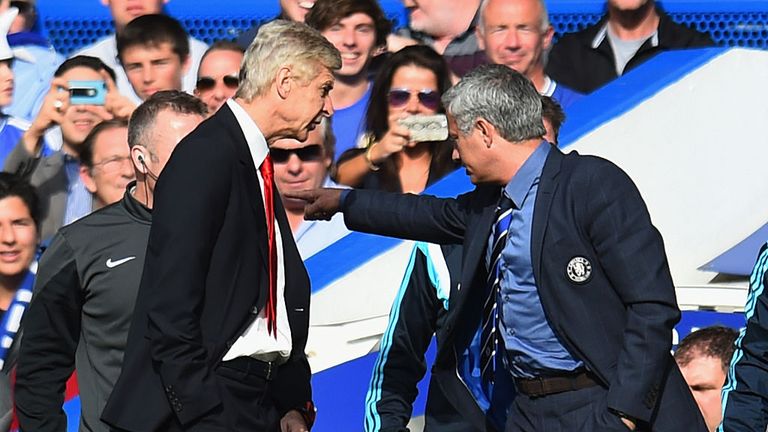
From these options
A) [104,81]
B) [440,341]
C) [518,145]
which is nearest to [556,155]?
[518,145]

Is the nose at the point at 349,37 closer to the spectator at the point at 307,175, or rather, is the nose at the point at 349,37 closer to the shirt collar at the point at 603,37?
the spectator at the point at 307,175

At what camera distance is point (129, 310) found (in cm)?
398

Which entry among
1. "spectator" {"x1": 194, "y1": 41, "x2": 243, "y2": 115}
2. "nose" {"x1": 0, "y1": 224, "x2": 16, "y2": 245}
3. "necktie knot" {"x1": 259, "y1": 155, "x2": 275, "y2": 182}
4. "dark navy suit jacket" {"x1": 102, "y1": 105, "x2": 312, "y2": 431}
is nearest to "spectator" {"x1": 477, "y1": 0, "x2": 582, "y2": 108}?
"spectator" {"x1": 194, "y1": 41, "x2": 243, "y2": 115}

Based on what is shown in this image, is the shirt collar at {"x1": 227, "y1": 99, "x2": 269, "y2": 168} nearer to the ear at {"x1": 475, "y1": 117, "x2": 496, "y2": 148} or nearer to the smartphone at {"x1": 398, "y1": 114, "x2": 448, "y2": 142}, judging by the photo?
the ear at {"x1": 475, "y1": 117, "x2": 496, "y2": 148}

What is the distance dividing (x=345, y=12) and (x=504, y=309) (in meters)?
3.34

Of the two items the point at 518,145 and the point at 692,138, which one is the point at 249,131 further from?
the point at 692,138

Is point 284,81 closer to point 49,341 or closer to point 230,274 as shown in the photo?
point 230,274

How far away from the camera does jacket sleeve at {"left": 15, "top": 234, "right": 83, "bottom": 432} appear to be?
158 inches

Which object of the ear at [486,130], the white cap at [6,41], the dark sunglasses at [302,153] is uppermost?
the ear at [486,130]

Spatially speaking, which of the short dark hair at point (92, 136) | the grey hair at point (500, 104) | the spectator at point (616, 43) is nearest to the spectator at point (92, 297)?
the grey hair at point (500, 104)

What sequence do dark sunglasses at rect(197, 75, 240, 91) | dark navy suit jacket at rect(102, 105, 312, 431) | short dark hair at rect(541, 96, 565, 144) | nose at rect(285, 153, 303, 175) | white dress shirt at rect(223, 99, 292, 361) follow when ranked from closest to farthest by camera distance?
dark navy suit jacket at rect(102, 105, 312, 431) < white dress shirt at rect(223, 99, 292, 361) < short dark hair at rect(541, 96, 565, 144) < nose at rect(285, 153, 303, 175) < dark sunglasses at rect(197, 75, 240, 91)

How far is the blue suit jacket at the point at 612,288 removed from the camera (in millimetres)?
3566

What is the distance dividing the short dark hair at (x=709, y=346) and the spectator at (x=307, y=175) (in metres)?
2.31

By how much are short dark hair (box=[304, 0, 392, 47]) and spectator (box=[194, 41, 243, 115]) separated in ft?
1.25
